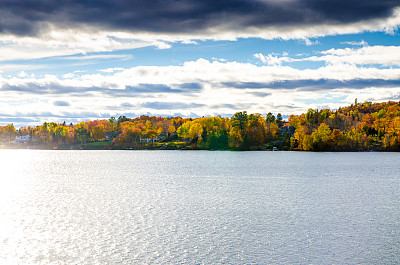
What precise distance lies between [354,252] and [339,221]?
9035mm

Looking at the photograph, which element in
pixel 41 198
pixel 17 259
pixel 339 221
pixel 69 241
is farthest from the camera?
pixel 41 198

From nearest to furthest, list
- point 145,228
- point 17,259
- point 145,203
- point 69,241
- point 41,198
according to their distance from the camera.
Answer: point 17,259 → point 69,241 → point 145,228 → point 145,203 → point 41,198

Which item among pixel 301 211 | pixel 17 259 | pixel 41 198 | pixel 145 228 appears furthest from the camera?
pixel 41 198

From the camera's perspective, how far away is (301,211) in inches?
1458

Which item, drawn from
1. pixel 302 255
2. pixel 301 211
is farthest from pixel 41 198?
pixel 302 255

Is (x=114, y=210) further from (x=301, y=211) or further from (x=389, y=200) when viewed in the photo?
(x=389, y=200)

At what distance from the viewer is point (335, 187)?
56.2 m

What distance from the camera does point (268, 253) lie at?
23859 mm

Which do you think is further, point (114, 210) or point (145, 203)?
point (145, 203)

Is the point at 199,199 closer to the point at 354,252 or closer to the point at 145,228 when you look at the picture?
the point at 145,228

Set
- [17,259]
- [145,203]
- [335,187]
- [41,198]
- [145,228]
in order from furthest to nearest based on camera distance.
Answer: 1. [335,187]
2. [41,198]
3. [145,203]
4. [145,228]
5. [17,259]

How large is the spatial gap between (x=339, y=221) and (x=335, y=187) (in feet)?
82.3

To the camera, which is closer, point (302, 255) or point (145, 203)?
point (302, 255)

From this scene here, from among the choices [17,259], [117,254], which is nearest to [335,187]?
[117,254]
